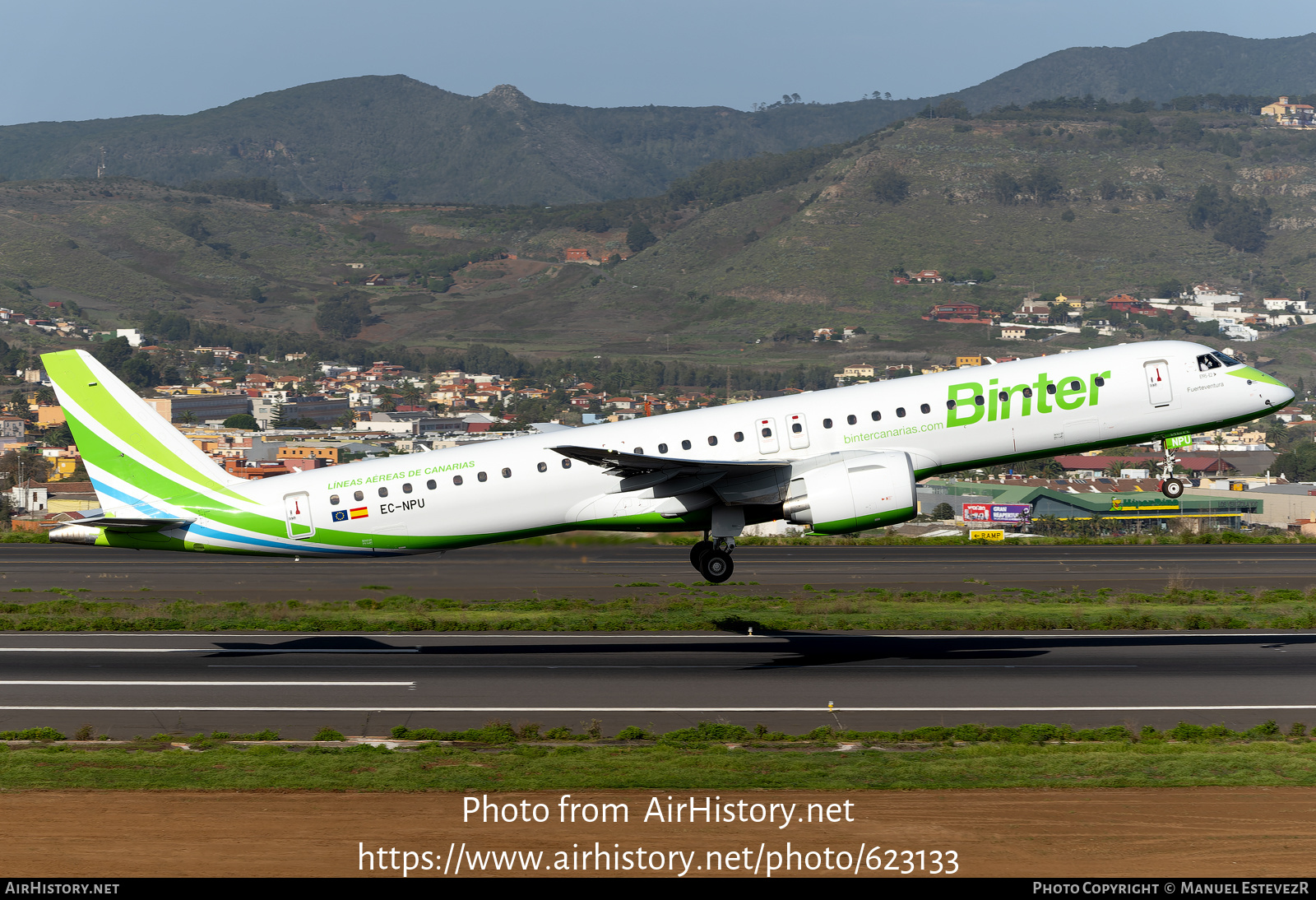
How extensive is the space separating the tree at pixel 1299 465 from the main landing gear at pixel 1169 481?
504 feet

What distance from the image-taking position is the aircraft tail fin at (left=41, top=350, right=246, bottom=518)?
38.2m

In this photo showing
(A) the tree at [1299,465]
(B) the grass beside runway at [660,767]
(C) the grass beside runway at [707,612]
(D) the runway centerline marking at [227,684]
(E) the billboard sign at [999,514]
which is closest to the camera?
(B) the grass beside runway at [660,767]

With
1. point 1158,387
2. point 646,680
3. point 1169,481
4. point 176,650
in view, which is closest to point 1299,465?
point 1169,481

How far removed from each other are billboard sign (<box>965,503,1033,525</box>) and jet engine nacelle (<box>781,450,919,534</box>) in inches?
3172

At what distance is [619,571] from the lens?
215 ft

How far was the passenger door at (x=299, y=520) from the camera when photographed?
124 feet

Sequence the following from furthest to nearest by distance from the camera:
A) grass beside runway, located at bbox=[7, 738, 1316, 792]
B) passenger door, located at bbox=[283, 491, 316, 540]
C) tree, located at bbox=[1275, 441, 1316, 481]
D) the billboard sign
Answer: tree, located at bbox=[1275, 441, 1316, 481], the billboard sign, passenger door, located at bbox=[283, 491, 316, 540], grass beside runway, located at bbox=[7, 738, 1316, 792]

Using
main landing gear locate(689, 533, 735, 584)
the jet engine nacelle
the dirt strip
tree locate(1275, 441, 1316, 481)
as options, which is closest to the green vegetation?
the dirt strip

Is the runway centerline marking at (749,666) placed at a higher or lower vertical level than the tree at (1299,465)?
lower

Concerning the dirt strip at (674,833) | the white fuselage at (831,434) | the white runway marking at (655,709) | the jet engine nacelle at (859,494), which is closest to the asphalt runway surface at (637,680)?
the white runway marking at (655,709)

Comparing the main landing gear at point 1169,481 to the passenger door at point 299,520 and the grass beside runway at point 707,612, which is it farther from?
the passenger door at point 299,520

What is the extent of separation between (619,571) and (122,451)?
3117 cm

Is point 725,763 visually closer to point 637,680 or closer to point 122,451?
point 637,680

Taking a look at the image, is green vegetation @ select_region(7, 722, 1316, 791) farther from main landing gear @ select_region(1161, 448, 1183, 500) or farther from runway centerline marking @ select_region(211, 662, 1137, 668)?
main landing gear @ select_region(1161, 448, 1183, 500)
